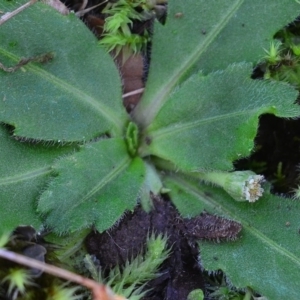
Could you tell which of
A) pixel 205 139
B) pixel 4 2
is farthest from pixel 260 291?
pixel 4 2

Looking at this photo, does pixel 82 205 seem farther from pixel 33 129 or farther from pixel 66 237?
pixel 33 129

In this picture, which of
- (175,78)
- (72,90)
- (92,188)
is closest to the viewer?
(92,188)

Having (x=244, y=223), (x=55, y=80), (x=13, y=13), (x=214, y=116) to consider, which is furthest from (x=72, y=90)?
(x=244, y=223)

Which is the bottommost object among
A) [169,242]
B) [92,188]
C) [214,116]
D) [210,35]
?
[169,242]

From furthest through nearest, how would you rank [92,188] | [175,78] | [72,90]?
[175,78] < [72,90] < [92,188]

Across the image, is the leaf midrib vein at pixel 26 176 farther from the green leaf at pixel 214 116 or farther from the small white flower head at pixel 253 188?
the small white flower head at pixel 253 188

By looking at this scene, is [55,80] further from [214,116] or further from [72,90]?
[214,116]

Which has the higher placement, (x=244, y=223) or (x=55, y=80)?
(x=55, y=80)

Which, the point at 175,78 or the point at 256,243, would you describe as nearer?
the point at 256,243
